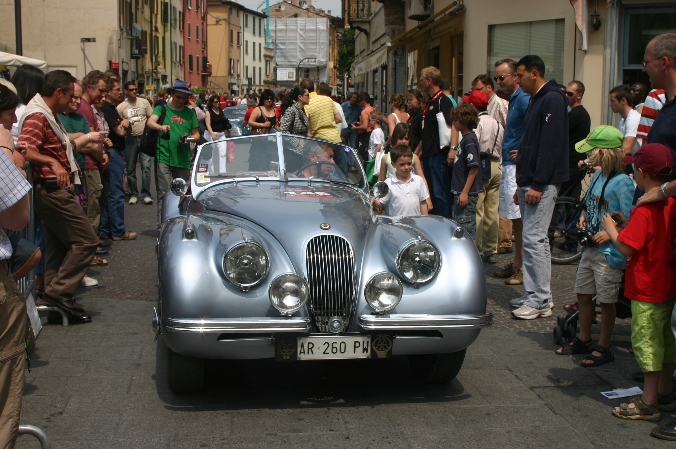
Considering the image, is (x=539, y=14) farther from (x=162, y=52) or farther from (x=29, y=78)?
(x=162, y=52)

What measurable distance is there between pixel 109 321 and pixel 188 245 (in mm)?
2444

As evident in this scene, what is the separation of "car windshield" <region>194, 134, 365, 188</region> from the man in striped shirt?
1.12 m

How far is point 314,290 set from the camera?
487 cm

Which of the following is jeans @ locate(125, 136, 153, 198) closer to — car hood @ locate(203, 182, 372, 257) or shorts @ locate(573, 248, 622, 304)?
car hood @ locate(203, 182, 372, 257)

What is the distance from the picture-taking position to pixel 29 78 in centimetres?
687

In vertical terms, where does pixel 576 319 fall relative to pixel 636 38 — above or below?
below

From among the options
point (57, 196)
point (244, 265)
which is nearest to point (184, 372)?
point (244, 265)

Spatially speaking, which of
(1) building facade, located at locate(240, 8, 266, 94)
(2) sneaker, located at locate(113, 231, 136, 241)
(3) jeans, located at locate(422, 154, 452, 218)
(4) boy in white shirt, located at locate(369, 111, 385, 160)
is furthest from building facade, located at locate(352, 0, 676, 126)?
(1) building facade, located at locate(240, 8, 266, 94)

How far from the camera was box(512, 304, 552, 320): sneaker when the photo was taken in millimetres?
7070

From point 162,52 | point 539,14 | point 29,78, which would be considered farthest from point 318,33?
point 29,78

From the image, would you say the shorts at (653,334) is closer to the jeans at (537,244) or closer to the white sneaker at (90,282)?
the jeans at (537,244)

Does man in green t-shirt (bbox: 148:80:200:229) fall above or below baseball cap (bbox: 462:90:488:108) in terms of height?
below

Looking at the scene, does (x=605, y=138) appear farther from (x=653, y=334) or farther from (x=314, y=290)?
(x=314, y=290)

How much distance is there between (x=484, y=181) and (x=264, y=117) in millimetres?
6237
